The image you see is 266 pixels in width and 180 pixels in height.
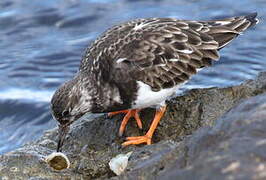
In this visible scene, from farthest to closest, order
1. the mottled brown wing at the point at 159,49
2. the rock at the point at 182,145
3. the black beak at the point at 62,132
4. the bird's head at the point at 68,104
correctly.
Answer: the mottled brown wing at the point at 159,49, the black beak at the point at 62,132, the bird's head at the point at 68,104, the rock at the point at 182,145

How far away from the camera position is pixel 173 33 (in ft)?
18.6

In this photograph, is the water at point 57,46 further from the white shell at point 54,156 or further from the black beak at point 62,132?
the white shell at point 54,156

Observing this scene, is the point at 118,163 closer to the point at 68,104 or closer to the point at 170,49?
the point at 68,104

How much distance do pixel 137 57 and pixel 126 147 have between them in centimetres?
84

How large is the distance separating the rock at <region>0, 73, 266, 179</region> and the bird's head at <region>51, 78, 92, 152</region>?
16 cm

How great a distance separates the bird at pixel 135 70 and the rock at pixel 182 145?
0.42 feet

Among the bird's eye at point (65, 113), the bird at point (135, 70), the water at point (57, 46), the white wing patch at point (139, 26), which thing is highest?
the white wing patch at point (139, 26)

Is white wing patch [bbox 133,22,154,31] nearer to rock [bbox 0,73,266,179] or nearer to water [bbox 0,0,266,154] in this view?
rock [bbox 0,73,266,179]

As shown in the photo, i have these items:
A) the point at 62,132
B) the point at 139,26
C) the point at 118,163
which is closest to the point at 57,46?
the point at 139,26

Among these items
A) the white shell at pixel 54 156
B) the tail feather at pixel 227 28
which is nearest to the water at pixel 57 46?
the tail feather at pixel 227 28

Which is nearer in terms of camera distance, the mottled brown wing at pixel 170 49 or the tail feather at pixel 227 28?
the mottled brown wing at pixel 170 49

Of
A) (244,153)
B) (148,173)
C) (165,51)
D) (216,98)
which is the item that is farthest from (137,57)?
(244,153)

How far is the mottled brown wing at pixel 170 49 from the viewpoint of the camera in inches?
215

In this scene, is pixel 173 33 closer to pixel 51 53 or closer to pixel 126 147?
pixel 126 147
